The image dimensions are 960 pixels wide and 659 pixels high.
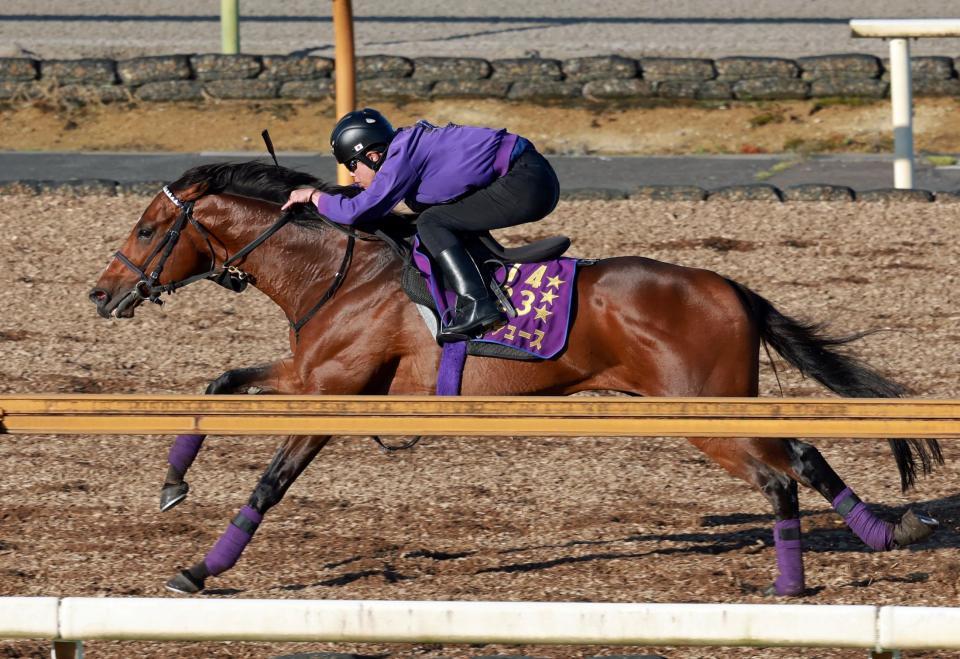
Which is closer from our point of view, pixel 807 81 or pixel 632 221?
pixel 632 221

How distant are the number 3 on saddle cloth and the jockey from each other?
0.07 meters

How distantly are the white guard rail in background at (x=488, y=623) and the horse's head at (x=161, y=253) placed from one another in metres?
2.94

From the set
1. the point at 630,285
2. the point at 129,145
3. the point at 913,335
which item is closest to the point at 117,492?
the point at 630,285

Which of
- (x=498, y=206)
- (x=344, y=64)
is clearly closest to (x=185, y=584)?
(x=498, y=206)

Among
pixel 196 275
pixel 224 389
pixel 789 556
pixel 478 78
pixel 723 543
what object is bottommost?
pixel 723 543

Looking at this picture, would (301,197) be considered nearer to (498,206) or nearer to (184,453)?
(498,206)

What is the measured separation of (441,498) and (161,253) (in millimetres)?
1862

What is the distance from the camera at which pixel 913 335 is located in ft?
34.1

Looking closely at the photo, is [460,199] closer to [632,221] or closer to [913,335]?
[913,335]

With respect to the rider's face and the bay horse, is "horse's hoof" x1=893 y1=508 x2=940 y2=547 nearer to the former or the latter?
the bay horse

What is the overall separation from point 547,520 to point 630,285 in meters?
1.43

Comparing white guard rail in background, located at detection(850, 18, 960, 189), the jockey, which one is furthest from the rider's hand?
white guard rail in background, located at detection(850, 18, 960, 189)

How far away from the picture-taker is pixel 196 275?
286 inches

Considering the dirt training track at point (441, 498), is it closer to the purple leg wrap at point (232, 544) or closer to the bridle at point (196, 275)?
the purple leg wrap at point (232, 544)
